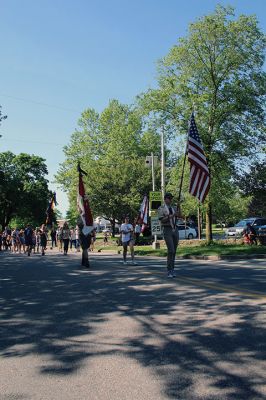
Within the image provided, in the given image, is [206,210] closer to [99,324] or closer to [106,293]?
[106,293]

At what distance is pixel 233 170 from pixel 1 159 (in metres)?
53.7

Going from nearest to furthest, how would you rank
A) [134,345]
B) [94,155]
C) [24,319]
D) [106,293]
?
[134,345]
[24,319]
[106,293]
[94,155]

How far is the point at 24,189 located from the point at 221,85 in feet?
167

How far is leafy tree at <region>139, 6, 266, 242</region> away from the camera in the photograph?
25469mm

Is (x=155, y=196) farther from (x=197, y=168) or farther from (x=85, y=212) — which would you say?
(x=197, y=168)

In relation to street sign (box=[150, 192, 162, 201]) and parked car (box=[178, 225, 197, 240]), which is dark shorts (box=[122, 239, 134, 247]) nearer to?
street sign (box=[150, 192, 162, 201])

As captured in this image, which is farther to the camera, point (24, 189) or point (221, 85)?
point (24, 189)

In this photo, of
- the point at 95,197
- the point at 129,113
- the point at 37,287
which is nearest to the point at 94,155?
the point at 129,113

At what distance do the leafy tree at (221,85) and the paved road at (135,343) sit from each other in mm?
17844

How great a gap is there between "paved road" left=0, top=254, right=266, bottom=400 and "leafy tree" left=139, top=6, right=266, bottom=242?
58.5 feet

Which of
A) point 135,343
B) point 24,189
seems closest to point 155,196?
point 135,343

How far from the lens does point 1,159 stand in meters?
73.2

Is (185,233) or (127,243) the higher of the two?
(185,233)

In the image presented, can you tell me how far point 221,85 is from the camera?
26.0m
